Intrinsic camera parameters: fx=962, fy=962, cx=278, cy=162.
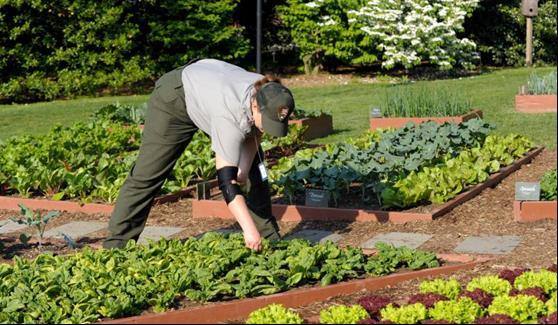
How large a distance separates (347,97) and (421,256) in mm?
12330

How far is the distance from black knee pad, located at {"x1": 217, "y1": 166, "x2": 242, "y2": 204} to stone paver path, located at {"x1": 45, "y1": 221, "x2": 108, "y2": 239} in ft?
8.46

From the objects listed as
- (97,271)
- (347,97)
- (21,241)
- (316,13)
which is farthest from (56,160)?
(316,13)

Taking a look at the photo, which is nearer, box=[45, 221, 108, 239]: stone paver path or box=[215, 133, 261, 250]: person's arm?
box=[215, 133, 261, 250]: person's arm

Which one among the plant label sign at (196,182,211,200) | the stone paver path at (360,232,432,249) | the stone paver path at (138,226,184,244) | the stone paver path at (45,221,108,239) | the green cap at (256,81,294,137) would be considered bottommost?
the stone paver path at (45,221,108,239)

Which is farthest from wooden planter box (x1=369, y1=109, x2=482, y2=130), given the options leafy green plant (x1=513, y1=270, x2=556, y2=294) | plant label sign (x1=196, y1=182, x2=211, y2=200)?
leafy green plant (x1=513, y1=270, x2=556, y2=294)

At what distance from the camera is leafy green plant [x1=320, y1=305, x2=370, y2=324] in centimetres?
390

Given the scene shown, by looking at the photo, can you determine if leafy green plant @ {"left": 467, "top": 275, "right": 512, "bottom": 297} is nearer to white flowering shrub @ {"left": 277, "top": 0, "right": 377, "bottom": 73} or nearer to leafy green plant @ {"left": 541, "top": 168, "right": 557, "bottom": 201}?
leafy green plant @ {"left": 541, "top": 168, "right": 557, "bottom": 201}

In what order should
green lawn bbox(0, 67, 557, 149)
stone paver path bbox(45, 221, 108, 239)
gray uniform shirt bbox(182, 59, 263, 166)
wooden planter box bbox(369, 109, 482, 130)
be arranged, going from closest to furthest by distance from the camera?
1. gray uniform shirt bbox(182, 59, 263, 166)
2. stone paver path bbox(45, 221, 108, 239)
3. wooden planter box bbox(369, 109, 482, 130)
4. green lawn bbox(0, 67, 557, 149)

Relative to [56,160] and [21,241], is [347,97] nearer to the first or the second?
[56,160]

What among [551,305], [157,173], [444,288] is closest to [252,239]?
[444,288]

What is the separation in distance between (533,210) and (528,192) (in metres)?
0.14

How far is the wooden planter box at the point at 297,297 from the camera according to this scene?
426 centimetres

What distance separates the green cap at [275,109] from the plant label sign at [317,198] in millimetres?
2482

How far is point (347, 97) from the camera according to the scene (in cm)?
1769
